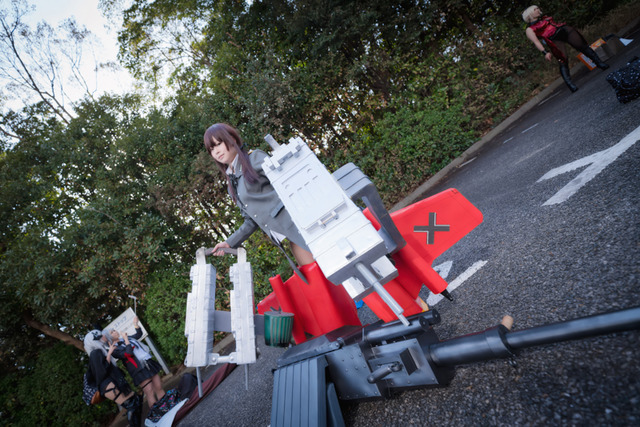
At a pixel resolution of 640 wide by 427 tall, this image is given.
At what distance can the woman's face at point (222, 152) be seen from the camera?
2350 mm

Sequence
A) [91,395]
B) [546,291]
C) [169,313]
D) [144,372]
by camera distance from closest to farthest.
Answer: [546,291] < [91,395] < [144,372] < [169,313]

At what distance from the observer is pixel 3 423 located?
5.78 metres

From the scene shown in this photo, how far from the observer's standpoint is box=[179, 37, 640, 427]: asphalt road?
4.20ft

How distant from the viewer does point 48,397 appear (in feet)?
19.8

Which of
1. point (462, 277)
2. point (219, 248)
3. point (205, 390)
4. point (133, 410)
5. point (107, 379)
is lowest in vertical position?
point (462, 277)

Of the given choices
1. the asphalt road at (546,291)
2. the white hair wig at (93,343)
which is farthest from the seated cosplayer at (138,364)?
the asphalt road at (546,291)

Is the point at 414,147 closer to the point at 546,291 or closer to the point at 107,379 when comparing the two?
the point at 546,291

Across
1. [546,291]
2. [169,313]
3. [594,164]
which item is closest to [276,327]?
[546,291]

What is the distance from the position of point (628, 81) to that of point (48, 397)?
10041 mm

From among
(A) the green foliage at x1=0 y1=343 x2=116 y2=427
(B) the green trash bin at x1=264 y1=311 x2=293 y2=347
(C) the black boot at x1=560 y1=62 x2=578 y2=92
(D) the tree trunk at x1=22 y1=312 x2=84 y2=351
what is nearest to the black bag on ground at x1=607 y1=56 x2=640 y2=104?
(C) the black boot at x1=560 y1=62 x2=578 y2=92

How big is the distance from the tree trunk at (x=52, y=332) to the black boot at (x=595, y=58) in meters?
11.9

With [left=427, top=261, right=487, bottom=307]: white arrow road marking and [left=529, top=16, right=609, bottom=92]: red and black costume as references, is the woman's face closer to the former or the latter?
[left=427, top=261, right=487, bottom=307]: white arrow road marking

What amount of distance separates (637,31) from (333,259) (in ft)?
32.9

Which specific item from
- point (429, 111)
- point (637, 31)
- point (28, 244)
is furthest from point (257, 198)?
point (637, 31)
